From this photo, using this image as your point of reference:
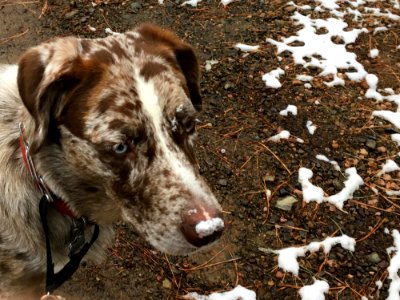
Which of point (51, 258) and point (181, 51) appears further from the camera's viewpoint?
point (181, 51)

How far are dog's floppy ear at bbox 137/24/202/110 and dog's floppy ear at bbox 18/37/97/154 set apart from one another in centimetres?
52

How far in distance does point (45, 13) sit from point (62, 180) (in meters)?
3.59

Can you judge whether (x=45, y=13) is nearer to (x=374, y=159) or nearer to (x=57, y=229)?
(x=57, y=229)

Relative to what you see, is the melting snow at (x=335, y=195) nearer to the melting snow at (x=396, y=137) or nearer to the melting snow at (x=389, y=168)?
the melting snow at (x=389, y=168)

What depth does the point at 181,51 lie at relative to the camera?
3.04m

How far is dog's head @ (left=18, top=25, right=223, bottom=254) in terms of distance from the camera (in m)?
2.53

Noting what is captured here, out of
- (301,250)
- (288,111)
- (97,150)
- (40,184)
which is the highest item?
(97,150)

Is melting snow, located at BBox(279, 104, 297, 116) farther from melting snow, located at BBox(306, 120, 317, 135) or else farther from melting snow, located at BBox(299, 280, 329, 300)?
melting snow, located at BBox(299, 280, 329, 300)

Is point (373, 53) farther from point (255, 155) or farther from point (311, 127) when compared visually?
point (255, 155)

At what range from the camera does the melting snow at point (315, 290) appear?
3873 mm

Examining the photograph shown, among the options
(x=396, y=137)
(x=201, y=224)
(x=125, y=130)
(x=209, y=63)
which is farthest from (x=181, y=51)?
(x=396, y=137)

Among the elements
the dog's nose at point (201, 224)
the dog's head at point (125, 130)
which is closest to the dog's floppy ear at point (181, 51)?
the dog's head at point (125, 130)

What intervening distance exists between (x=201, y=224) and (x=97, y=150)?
2.16 feet

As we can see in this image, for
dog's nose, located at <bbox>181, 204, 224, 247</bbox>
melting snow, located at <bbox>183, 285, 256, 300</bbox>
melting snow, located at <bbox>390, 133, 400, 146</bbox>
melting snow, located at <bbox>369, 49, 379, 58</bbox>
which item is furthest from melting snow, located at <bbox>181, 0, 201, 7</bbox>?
dog's nose, located at <bbox>181, 204, 224, 247</bbox>
